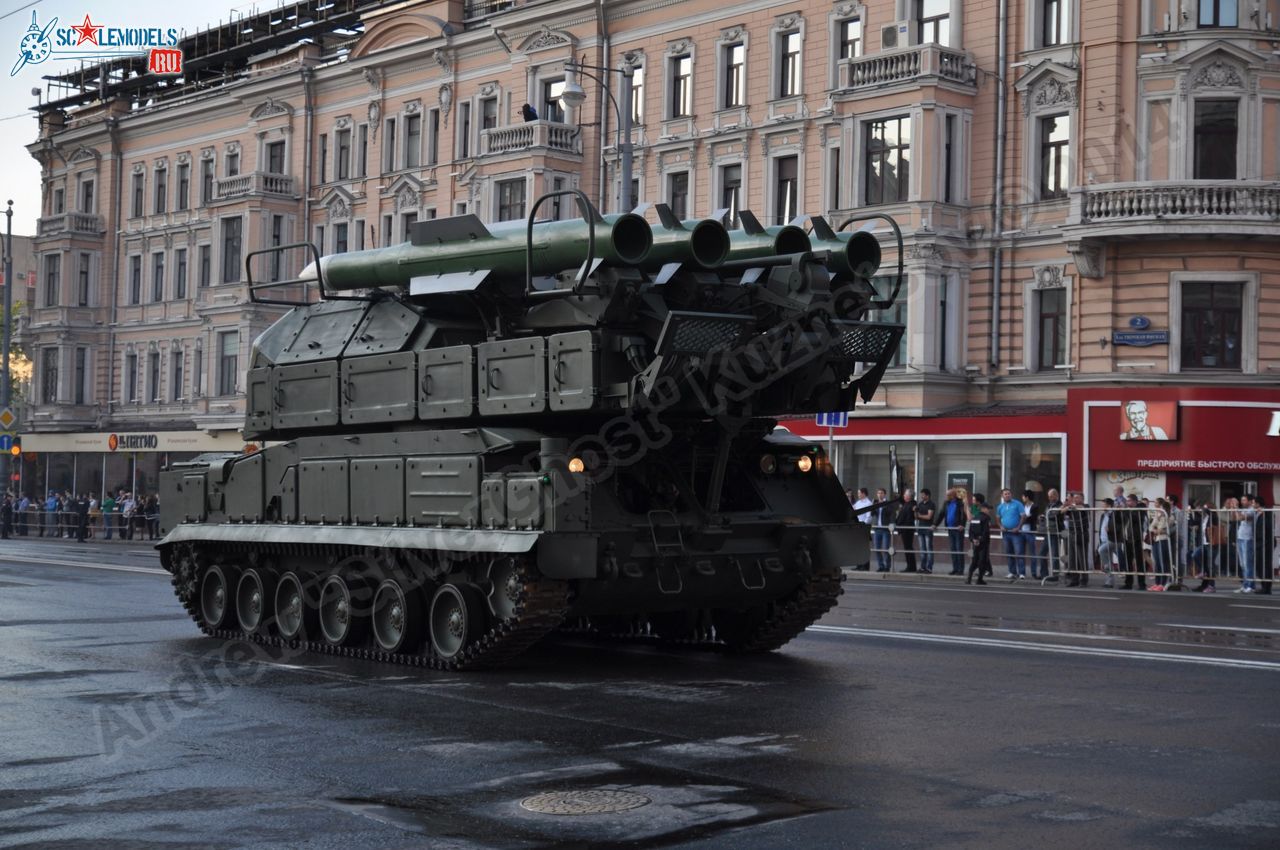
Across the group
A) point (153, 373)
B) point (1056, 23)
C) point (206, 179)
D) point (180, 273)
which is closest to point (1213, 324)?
point (1056, 23)

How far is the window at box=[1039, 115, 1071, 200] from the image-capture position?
119ft

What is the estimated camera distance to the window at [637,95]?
145ft

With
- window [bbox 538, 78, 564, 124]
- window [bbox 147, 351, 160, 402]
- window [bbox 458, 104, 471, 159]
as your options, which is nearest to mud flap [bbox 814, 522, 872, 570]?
window [bbox 538, 78, 564, 124]

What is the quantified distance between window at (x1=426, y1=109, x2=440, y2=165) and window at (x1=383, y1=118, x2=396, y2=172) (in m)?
1.98

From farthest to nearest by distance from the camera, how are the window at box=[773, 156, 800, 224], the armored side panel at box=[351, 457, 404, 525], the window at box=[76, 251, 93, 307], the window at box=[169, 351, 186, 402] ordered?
the window at box=[76, 251, 93, 307] → the window at box=[169, 351, 186, 402] → the window at box=[773, 156, 800, 224] → the armored side panel at box=[351, 457, 404, 525]

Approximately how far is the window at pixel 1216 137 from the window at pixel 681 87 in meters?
13.4

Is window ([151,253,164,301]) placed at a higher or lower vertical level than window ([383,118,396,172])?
lower

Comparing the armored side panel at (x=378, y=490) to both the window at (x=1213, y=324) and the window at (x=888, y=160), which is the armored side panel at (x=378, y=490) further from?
the window at (x=888, y=160)

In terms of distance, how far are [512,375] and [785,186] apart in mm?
28339

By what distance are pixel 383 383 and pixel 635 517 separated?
2887mm

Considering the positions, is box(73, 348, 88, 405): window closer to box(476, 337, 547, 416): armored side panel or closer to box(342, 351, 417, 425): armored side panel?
box(342, 351, 417, 425): armored side panel

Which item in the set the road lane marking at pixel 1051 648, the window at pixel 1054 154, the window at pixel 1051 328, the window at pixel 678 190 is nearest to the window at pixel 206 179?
the window at pixel 678 190

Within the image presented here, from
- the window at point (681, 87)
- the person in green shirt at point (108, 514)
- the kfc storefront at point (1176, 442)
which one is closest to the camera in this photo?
the kfc storefront at point (1176, 442)

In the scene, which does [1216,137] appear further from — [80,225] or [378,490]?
[80,225]
